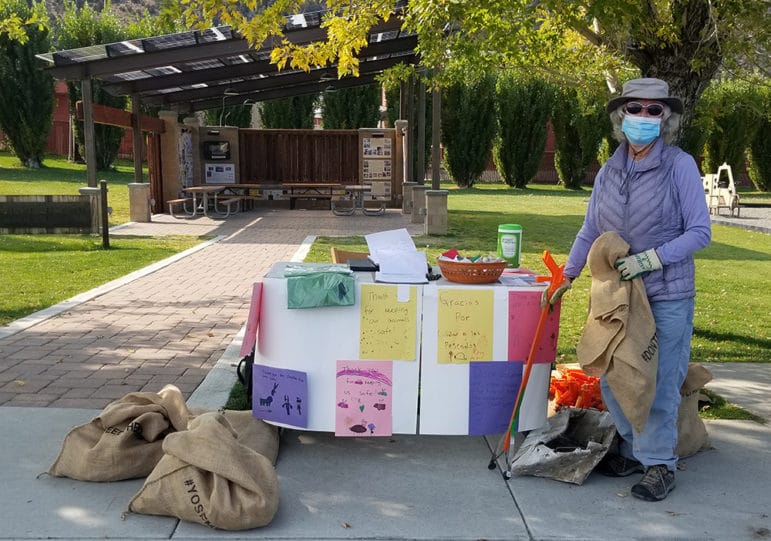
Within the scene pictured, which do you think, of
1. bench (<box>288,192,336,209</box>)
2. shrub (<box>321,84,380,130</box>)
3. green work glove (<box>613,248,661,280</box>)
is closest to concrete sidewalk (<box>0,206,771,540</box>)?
green work glove (<box>613,248,661,280</box>)

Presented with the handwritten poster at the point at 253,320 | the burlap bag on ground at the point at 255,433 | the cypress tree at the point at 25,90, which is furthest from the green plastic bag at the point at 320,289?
the cypress tree at the point at 25,90

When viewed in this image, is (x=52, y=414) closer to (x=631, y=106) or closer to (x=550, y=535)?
(x=550, y=535)

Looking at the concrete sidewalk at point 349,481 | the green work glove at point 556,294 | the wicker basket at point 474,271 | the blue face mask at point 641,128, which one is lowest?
the concrete sidewalk at point 349,481

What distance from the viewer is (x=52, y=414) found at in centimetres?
485

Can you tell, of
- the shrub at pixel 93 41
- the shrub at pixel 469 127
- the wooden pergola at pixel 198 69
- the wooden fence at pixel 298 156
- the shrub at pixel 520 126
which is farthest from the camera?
the shrub at pixel 520 126

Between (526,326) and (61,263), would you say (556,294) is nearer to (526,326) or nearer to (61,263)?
(526,326)

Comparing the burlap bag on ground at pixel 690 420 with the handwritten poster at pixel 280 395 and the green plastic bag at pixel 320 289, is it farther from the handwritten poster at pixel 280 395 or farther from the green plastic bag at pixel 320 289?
the handwritten poster at pixel 280 395

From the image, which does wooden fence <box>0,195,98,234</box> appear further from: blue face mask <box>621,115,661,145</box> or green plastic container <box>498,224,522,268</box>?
blue face mask <box>621,115,661,145</box>

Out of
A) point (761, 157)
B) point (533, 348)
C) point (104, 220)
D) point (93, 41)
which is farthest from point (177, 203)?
point (761, 157)

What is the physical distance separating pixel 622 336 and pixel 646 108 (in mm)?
1167

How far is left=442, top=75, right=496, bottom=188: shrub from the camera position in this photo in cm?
3491

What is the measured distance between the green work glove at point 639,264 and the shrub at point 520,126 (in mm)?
32257

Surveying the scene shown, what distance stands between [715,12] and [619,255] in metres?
3.14

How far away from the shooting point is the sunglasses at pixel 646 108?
153 inches
